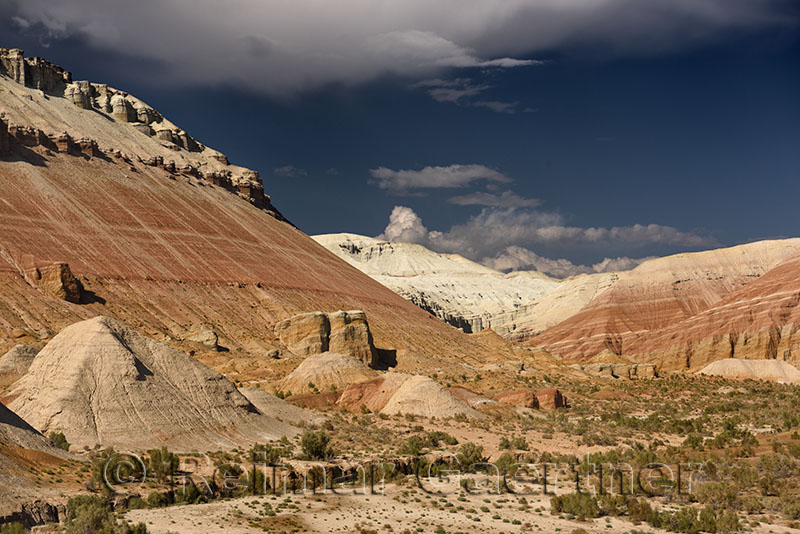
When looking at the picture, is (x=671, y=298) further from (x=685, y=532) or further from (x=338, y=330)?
(x=685, y=532)

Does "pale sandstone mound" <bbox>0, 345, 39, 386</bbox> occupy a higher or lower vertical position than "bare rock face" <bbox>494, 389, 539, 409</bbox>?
higher

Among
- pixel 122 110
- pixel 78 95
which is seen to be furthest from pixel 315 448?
pixel 122 110

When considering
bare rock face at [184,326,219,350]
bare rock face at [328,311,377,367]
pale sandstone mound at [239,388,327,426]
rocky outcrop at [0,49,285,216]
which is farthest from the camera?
rocky outcrop at [0,49,285,216]

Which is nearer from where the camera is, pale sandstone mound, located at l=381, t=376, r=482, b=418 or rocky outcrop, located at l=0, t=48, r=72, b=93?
pale sandstone mound, located at l=381, t=376, r=482, b=418

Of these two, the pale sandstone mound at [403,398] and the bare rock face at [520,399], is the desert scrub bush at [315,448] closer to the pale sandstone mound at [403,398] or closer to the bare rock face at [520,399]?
the pale sandstone mound at [403,398]

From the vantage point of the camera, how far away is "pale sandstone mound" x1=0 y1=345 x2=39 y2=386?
1177 inches

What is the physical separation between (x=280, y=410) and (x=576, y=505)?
1585 cm

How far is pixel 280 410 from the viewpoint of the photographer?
106 ft

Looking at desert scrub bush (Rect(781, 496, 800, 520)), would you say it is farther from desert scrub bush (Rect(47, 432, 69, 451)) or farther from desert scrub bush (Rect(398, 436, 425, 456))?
desert scrub bush (Rect(47, 432, 69, 451))

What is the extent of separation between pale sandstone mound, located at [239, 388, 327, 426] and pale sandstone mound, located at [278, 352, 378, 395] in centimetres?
793

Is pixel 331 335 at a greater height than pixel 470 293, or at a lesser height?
lesser

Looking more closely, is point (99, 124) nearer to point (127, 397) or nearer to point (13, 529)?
point (127, 397)

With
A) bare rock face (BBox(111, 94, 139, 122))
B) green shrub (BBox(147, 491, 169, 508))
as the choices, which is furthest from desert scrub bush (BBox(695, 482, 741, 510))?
bare rock face (BBox(111, 94, 139, 122))

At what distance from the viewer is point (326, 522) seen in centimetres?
1794
